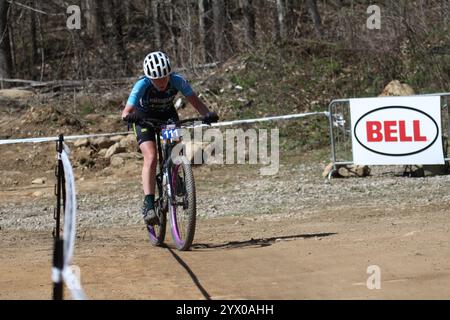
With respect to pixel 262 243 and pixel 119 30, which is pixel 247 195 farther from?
pixel 119 30

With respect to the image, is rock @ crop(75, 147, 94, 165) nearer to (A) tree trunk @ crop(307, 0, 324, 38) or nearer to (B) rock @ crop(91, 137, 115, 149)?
(B) rock @ crop(91, 137, 115, 149)

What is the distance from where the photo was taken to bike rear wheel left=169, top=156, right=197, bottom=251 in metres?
7.59

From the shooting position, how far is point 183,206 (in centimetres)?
782

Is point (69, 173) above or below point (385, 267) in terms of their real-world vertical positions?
above

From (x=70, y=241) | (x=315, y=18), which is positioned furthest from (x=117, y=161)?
(x=70, y=241)

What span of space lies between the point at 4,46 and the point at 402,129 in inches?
558

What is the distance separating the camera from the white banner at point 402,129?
42.2ft

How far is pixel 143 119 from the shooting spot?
7.85 metres

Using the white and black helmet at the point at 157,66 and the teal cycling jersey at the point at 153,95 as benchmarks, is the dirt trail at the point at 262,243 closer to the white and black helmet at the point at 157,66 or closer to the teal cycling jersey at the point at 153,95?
the teal cycling jersey at the point at 153,95

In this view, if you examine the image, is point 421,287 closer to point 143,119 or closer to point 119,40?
point 143,119

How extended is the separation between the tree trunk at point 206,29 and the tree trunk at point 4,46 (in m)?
5.62
